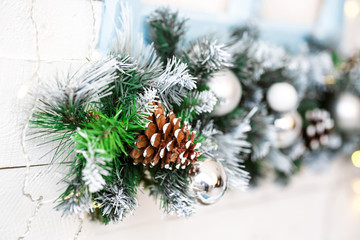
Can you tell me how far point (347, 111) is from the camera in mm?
896

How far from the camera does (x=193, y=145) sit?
0.48m

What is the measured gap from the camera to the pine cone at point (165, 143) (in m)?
0.47

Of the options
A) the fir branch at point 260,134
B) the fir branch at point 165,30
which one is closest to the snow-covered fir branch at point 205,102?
the fir branch at point 165,30

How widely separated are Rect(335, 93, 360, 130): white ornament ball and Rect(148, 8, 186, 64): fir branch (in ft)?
1.81

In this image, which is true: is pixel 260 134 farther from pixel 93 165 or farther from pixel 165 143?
pixel 93 165

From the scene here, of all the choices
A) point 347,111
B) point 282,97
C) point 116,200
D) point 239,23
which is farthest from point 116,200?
point 347,111

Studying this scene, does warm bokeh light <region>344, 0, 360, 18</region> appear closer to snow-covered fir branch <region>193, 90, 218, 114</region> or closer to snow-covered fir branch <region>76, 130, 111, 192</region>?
snow-covered fir branch <region>193, 90, 218, 114</region>

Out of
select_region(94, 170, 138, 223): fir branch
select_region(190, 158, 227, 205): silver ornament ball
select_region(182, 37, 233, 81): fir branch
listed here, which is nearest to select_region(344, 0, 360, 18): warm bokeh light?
select_region(182, 37, 233, 81): fir branch

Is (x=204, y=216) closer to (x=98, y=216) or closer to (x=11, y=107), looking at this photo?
(x=98, y=216)

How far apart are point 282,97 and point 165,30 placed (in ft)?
1.07

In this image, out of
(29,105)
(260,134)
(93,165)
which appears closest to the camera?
(93,165)

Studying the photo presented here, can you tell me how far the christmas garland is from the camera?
0.44 m

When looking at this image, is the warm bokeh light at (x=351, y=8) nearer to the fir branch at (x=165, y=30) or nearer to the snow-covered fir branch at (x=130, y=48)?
the fir branch at (x=165, y=30)

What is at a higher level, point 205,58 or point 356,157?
point 205,58
